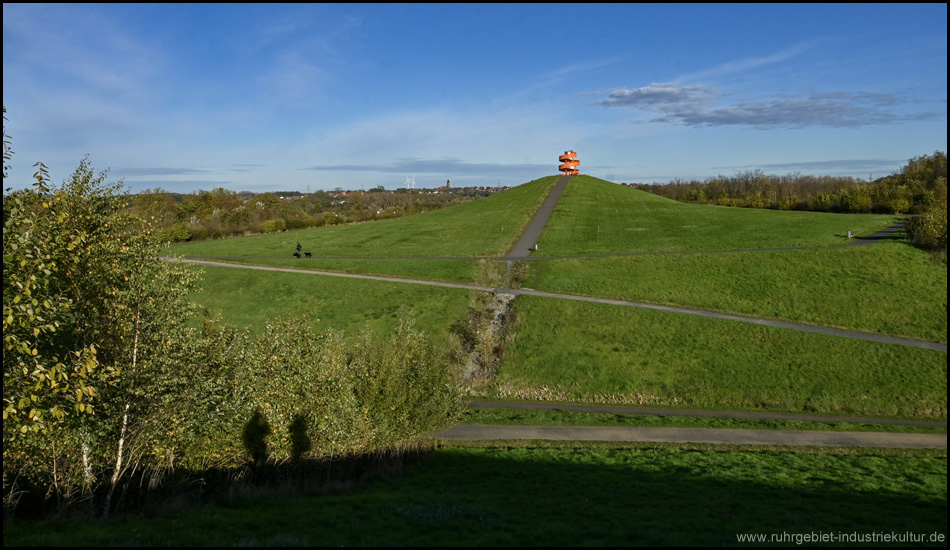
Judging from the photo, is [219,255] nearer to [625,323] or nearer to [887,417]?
[625,323]

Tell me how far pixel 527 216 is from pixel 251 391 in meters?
77.6

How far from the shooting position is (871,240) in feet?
200

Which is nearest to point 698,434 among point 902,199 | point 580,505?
point 580,505

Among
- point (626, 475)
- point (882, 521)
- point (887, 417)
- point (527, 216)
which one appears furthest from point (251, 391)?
point (527, 216)

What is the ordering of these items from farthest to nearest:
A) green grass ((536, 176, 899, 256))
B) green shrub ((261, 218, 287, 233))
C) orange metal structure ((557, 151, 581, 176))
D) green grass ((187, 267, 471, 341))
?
1. orange metal structure ((557, 151, 581, 176))
2. green shrub ((261, 218, 287, 233))
3. green grass ((536, 176, 899, 256))
4. green grass ((187, 267, 471, 341))

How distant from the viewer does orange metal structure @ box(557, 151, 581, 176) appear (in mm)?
137250

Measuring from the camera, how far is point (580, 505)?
59.7ft

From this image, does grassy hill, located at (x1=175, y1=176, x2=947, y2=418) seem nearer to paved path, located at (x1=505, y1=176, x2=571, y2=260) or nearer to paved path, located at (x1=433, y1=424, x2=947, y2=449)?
paved path, located at (x1=505, y1=176, x2=571, y2=260)

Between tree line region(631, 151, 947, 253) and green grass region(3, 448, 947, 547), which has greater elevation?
tree line region(631, 151, 947, 253)

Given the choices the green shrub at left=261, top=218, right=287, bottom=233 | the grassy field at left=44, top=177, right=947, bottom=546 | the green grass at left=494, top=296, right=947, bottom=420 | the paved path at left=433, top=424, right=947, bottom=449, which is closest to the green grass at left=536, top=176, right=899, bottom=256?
the grassy field at left=44, top=177, right=947, bottom=546

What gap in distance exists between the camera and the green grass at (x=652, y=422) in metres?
29.8

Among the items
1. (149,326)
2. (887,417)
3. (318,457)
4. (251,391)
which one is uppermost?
(149,326)

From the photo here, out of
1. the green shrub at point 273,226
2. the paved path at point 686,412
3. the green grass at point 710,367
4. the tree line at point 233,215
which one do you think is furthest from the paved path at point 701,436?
the green shrub at point 273,226

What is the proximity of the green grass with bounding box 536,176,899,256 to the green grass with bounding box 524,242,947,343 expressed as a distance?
22.5 ft
